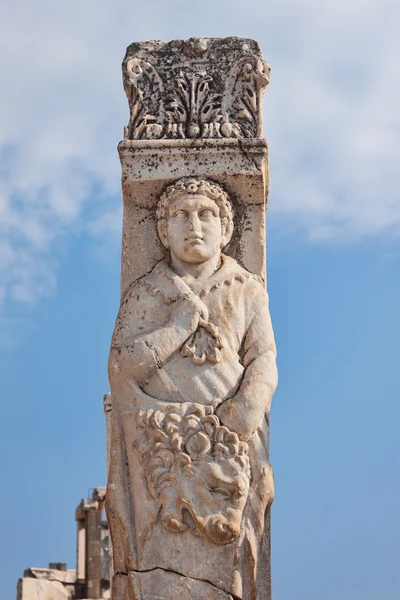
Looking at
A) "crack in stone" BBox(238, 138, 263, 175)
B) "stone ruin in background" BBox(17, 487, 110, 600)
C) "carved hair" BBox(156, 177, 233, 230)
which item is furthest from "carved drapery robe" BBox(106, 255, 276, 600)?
"stone ruin in background" BBox(17, 487, 110, 600)

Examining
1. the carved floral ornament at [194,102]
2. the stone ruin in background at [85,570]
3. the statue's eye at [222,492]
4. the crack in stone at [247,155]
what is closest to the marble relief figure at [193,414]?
the statue's eye at [222,492]

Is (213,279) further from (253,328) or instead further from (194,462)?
(194,462)

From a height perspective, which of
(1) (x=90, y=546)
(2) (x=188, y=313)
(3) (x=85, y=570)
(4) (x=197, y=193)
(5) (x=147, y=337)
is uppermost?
(1) (x=90, y=546)

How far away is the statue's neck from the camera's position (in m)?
7.50

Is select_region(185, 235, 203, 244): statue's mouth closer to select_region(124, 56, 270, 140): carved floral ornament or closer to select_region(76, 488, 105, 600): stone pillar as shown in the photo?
select_region(124, 56, 270, 140): carved floral ornament

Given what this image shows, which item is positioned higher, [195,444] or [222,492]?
[195,444]

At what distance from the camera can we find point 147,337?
282 inches

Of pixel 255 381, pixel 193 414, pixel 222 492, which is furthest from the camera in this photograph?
pixel 255 381

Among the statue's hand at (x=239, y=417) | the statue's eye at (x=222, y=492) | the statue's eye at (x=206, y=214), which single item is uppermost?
the statue's eye at (x=206, y=214)

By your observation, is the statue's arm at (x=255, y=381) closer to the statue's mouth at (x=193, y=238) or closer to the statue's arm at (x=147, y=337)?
the statue's arm at (x=147, y=337)

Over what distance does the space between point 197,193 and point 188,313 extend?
856mm

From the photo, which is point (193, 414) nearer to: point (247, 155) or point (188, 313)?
point (188, 313)

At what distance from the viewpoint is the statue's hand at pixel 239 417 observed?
6898mm

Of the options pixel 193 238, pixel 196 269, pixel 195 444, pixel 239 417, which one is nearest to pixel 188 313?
pixel 196 269
